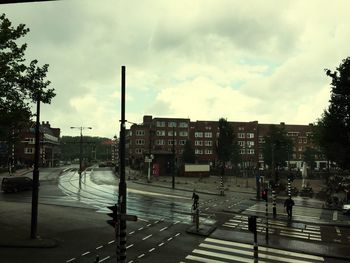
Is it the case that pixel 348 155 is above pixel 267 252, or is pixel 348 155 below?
above

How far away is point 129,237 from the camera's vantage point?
24.9m

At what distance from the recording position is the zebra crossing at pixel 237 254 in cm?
2045

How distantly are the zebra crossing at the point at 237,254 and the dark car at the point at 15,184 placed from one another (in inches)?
1227

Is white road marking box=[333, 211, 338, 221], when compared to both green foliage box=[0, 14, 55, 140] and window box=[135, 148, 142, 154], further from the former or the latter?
window box=[135, 148, 142, 154]

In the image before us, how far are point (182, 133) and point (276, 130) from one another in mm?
35687

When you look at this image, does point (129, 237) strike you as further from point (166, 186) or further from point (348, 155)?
point (166, 186)

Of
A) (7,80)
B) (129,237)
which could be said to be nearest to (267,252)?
(129,237)

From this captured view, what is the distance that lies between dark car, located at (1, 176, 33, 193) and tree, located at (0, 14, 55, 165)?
23952 mm

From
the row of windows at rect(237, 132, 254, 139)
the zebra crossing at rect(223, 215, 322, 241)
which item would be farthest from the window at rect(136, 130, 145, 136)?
the zebra crossing at rect(223, 215, 322, 241)

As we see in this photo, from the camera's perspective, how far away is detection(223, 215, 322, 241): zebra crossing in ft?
89.4

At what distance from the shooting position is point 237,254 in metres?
21.5

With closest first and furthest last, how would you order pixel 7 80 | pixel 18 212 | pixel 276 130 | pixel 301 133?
pixel 7 80 < pixel 18 212 < pixel 276 130 < pixel 301 133

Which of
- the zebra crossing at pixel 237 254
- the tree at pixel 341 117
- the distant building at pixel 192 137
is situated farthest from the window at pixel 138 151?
the zebra crossing at pixel 237 254

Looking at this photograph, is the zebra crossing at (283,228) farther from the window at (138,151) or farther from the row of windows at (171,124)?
the row of windows at (171,124)
